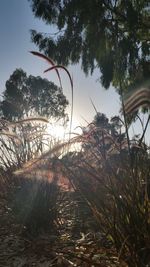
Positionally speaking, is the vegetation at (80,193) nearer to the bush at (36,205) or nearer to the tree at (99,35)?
the bush at (36,205)

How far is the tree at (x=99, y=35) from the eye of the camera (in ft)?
45.9

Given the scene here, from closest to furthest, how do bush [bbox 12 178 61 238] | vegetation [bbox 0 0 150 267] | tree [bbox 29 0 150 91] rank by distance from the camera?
vegetation [bbox 0 0 150 267] < bush [bbox 12 178 61 238] < tree [bbox 29 0 150 91]

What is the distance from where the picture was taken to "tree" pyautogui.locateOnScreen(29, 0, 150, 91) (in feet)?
45.9

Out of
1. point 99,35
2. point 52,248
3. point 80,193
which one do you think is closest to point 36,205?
point 80,193

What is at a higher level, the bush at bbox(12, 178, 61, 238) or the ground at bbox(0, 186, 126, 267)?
the bush at bbox(12, 178, 61, 238)

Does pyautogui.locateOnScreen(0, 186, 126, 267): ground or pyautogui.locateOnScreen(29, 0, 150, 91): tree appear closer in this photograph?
pyautogui.locateOnScreen(0, 186, 126, 267): ground

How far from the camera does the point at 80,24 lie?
1468 cm

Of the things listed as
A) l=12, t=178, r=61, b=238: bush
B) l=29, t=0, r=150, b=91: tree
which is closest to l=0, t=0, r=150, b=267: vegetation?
l=12, t=178, r=61, b=238: bush

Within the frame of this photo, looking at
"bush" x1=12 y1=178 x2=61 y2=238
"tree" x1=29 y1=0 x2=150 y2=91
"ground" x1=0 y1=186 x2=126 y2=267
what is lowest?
"ground" x1=0 y1=186 x2=126 y2=267

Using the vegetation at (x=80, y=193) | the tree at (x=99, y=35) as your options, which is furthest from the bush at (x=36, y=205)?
the tree at (x=99, y=35)

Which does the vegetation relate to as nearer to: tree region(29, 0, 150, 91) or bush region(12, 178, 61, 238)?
bush region(12, 178, 61, 238)

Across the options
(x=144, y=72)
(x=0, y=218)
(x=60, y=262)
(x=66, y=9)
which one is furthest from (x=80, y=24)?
(x=60, y=262)

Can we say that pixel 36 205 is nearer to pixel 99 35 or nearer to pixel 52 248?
pixel 52 248

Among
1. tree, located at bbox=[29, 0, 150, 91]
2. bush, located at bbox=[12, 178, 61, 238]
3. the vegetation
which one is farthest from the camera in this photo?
tree, located at bbox=[29, 0, 150, 91]
